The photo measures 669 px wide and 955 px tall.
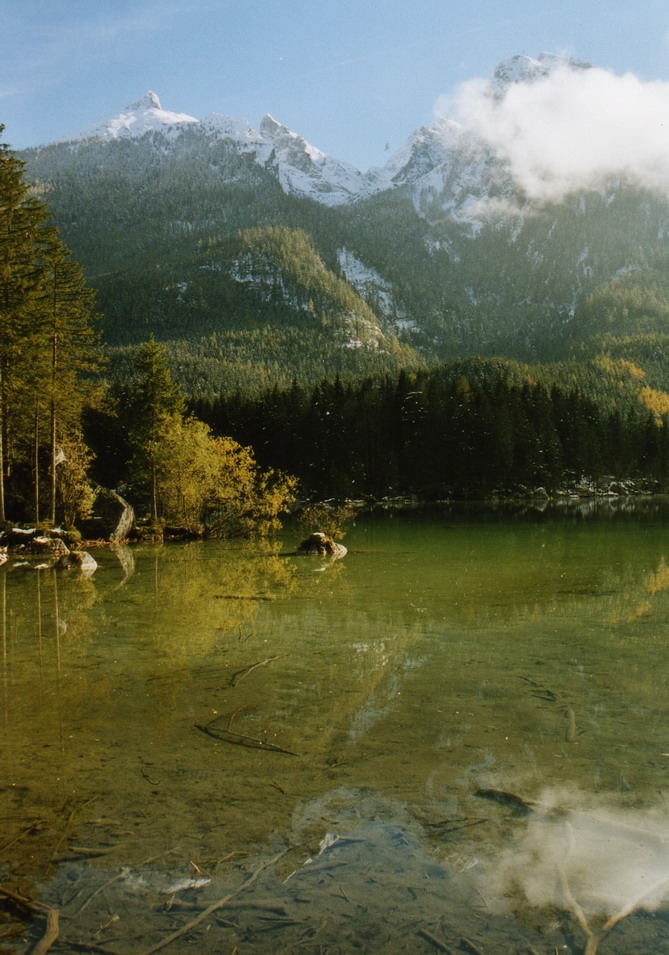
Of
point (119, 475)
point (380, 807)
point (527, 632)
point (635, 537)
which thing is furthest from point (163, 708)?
point (119, 475)

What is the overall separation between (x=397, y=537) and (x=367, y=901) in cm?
3589

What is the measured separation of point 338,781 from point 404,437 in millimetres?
92531

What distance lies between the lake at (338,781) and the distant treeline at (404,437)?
77516mm

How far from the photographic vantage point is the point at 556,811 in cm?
682

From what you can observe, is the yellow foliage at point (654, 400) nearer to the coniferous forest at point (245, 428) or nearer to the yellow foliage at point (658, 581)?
the coniferous forest at point (245, 428)

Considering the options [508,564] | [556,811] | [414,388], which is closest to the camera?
[556,811]

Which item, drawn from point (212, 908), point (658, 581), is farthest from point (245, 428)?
point (212, 908)

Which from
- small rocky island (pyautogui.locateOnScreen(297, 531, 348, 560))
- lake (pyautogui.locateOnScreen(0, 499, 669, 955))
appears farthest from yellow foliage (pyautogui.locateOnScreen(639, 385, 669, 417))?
lake (pyautogui.locateOnScreen(0, 499, 669, 955))

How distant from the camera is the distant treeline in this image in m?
95.5

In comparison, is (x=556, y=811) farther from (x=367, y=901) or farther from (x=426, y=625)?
(x=426, y=625)

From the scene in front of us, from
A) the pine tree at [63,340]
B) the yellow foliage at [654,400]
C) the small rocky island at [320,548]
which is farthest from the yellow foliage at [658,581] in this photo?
the yellow foliage at [654,400]

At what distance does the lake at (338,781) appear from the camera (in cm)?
523

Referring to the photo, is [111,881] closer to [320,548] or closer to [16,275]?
[320,548]

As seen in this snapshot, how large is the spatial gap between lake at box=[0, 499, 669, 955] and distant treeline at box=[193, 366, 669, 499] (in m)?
77.5
